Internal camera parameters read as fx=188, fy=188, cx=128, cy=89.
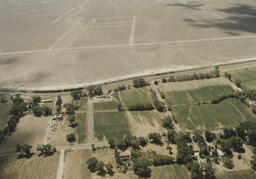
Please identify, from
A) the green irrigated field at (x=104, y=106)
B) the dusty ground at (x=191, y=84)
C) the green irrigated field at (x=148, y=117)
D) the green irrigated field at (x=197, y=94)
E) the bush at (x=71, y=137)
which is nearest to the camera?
the bush at (x=71, y=137)

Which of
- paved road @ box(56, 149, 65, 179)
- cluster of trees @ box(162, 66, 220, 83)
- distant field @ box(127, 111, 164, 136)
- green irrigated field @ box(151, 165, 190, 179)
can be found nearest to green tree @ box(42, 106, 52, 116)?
paved road @ box(56, 149, 65, 179)

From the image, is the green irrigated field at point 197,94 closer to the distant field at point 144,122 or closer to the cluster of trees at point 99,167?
the distant field at point 144,122

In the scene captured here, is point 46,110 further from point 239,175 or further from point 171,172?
point 239,175

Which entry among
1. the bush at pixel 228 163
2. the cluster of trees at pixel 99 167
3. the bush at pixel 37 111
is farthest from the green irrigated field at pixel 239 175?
the bush at pixel 37 111

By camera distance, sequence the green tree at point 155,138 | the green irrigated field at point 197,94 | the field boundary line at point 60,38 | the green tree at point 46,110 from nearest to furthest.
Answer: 1. the green tree at point 155,138
2. the green tree at point 46,110
3. the green irrigated field at point 197,94
4. the field boundary line at point 60,38

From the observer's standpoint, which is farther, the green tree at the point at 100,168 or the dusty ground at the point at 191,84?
A: the dusty ground at the point at 191,84

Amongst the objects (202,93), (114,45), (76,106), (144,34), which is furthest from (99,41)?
(202,93)
